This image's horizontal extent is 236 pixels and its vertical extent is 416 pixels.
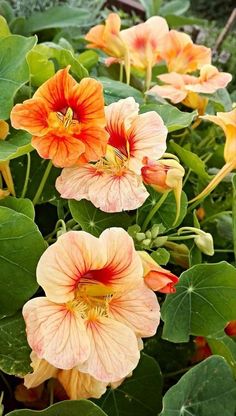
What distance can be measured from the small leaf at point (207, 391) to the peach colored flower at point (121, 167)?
7.8 inches

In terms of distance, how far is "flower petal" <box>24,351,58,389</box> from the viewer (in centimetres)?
61

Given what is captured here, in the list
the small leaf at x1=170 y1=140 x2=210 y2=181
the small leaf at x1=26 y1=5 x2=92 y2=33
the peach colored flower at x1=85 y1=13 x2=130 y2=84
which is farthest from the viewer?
the small leaf at x1=26 y1=5 x2=92 y2=33

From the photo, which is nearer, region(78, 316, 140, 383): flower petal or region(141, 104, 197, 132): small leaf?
region(78, 316, 140, 383): flower petal

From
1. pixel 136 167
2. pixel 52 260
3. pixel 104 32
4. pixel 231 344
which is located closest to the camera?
pixel 52 260

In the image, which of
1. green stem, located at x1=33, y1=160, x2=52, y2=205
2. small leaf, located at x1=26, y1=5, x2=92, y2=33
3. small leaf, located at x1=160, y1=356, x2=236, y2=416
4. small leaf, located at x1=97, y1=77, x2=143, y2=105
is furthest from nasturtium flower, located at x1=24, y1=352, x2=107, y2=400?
small leaf, located at x1=26, y1=5, x2=92, y2=33

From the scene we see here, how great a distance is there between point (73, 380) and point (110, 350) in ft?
0.21

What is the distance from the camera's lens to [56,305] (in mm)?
595

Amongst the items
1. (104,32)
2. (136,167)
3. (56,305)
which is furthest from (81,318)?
(104,32)

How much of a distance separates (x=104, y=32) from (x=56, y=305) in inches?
19.6

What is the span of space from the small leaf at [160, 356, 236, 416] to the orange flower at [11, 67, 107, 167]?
0.25m

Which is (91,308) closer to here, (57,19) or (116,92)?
(116,92)

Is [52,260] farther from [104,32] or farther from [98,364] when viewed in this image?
[104,32]

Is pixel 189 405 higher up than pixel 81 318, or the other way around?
pixel 81 318

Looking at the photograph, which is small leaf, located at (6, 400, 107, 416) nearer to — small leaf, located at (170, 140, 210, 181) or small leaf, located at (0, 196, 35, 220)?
small leaf, located at (0, 196, 35, 220)
